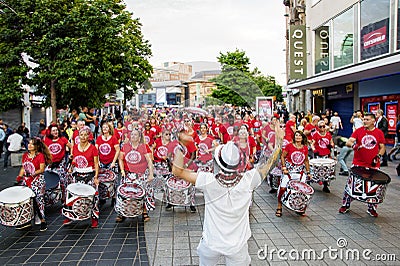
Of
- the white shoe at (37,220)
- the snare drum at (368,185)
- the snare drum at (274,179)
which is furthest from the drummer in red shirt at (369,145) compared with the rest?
the white shoe at (37,220)

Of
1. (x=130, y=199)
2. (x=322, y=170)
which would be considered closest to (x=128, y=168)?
(x=130, y=199)

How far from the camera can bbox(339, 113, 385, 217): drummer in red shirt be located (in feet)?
20.1

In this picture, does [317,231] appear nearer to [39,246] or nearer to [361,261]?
[361,261]

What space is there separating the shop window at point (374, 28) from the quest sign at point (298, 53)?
5.38 metres

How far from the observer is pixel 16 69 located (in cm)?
1366

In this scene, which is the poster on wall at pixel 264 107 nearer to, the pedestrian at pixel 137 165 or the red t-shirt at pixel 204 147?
the red t-shirt at pixel 204 147

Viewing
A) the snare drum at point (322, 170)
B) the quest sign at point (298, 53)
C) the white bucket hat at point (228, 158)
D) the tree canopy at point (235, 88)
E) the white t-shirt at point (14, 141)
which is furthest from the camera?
the quest sign at point (298, 53)

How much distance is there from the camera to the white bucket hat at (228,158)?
276 centimetres

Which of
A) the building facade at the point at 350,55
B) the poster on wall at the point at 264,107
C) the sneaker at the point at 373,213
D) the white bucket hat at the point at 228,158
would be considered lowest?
the sneaker at the point at 373,213

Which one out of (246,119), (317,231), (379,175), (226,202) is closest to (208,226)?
(226,202)

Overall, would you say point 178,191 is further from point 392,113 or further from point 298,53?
point 298,53

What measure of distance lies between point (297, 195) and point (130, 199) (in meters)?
2.90

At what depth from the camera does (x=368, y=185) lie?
230 inches

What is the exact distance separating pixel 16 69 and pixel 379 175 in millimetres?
13356
